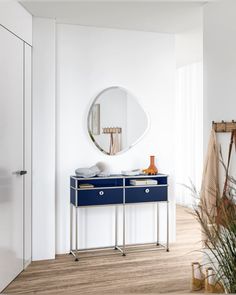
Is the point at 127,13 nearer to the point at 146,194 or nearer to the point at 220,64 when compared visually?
the point at 220,64

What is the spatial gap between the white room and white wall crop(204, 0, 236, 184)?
13 millimetres

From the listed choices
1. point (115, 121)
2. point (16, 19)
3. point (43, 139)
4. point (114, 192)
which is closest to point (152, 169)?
point (114, 192)

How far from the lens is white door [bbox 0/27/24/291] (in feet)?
11.1

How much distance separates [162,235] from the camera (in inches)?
194

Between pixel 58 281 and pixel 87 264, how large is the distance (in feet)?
1.72

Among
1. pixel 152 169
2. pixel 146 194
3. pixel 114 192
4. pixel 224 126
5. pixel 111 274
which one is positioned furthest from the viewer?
pixel 152 169

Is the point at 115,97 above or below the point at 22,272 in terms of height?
above

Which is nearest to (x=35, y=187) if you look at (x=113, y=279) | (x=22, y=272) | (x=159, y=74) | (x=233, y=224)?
(x=22, y=272)

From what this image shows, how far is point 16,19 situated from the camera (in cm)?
368

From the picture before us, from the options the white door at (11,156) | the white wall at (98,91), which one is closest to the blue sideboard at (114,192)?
the white wall at (98,91)

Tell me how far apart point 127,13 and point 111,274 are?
2519 millimetres

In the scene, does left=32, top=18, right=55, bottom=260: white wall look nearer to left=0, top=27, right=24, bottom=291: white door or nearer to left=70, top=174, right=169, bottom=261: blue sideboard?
left=70, top=174, right=169, bottom=261: blue sideboard

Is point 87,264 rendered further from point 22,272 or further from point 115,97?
point 115,97

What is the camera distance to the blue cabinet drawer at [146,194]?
4.44 meters
